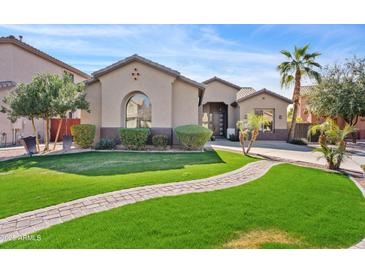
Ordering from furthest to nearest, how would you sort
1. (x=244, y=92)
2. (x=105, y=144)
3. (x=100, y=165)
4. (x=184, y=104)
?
(x=244, y=92) → (x=184, y=104) → (x=105, y=144) → (x=100, y=165)

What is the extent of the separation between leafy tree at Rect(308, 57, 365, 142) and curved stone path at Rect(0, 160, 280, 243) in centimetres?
1430

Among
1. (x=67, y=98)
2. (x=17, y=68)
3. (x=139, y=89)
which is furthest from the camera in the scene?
(x=17, y=68)

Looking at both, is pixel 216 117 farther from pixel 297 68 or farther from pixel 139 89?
pixel 139 89

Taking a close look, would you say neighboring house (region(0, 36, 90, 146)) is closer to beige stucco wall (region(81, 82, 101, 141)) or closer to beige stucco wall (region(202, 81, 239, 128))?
beige stucco wall (region(81, 82, 101, 141))

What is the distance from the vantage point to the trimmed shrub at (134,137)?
46.2ft

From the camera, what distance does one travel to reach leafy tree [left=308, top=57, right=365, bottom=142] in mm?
17219

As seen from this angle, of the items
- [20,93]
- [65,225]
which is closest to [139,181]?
[65,225]

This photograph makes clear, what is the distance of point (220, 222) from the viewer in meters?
4.28

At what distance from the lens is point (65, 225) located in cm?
414

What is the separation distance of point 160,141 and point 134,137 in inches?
64.1

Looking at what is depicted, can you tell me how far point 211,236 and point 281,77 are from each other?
20811mm

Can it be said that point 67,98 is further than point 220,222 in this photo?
Yes

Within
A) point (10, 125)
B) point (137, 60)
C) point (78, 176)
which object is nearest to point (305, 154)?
point (137, 60)
